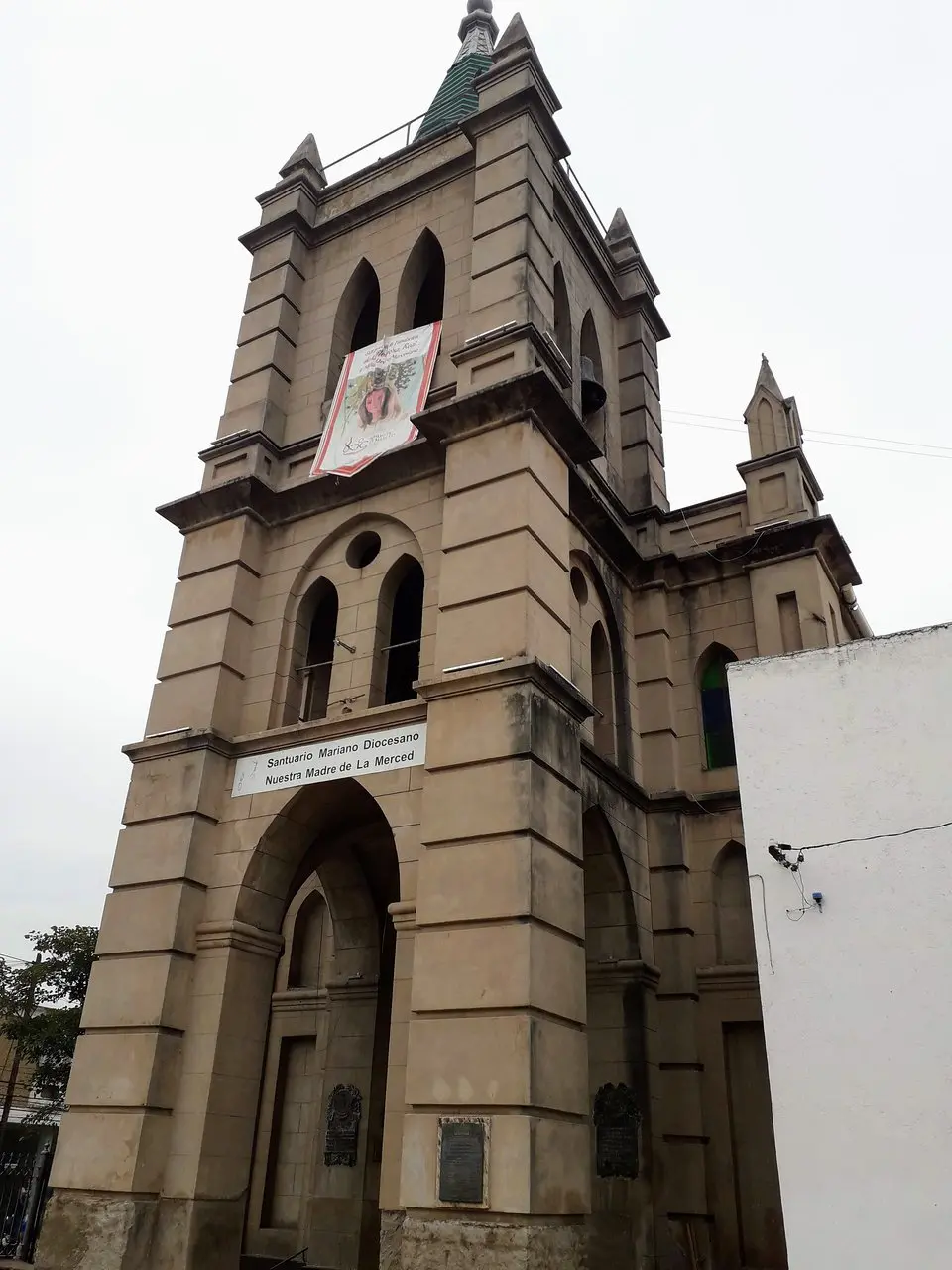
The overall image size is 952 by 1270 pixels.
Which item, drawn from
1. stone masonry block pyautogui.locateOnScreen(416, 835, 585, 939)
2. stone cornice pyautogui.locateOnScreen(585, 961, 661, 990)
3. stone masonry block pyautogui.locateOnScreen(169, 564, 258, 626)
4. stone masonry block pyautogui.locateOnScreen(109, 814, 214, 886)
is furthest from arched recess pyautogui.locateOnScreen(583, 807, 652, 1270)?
stone masonry block pyautogui.locateOnScreen(169, 564, 258, 626)

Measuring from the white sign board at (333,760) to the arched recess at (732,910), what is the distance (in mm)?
5836

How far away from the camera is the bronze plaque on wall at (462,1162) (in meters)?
10.3

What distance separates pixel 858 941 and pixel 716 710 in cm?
870

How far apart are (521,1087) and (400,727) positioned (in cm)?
475

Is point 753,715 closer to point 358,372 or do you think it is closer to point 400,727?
point 400,727

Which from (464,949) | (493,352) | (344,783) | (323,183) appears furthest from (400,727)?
(323,183)

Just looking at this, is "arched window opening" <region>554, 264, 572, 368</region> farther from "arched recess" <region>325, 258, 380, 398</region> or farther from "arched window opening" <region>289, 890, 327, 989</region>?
"arched window opening" <region>289, 890, 327, 989</region>

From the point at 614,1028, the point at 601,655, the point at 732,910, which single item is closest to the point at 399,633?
the point at 601,655

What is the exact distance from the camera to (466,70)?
1031 inches

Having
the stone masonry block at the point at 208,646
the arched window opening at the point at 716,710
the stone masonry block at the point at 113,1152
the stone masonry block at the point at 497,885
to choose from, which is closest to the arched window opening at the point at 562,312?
the arched window opening at the point at 716,710

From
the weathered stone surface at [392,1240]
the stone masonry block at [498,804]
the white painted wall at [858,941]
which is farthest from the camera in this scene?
the stone masonry block at [498,804]

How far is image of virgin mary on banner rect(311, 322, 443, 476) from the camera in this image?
1639cm

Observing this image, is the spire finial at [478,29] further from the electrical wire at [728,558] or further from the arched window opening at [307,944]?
the arched window opening at [307,944]

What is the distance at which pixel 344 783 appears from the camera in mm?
13984
